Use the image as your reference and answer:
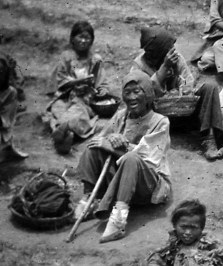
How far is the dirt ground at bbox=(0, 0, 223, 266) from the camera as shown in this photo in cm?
903

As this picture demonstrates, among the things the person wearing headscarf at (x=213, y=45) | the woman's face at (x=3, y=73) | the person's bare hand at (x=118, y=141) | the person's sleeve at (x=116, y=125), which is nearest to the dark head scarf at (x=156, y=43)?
the person's sleeve at (x=116, y=125)

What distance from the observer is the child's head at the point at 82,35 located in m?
11.8

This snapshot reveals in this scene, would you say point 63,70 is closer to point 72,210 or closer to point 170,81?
point 170,81

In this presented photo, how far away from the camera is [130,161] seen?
9.09 metres

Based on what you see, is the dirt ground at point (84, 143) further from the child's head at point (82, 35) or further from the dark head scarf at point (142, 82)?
the dark head scarf at point (142, 82)

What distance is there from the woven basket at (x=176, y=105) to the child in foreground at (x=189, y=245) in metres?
2.74

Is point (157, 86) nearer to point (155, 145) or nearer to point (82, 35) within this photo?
point (155, 145)

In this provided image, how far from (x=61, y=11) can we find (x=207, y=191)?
5.43 metres

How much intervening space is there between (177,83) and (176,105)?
0.43 meters

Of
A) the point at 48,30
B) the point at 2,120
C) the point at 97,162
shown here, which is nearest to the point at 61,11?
the point at 48,30

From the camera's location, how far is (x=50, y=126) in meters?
11.8

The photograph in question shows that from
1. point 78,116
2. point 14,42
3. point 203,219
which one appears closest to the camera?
point 203,219

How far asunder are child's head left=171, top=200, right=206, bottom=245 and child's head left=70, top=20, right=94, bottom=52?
4.39 m

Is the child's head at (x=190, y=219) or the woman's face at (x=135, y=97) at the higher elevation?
the woman's face at (x=135, y=97)
